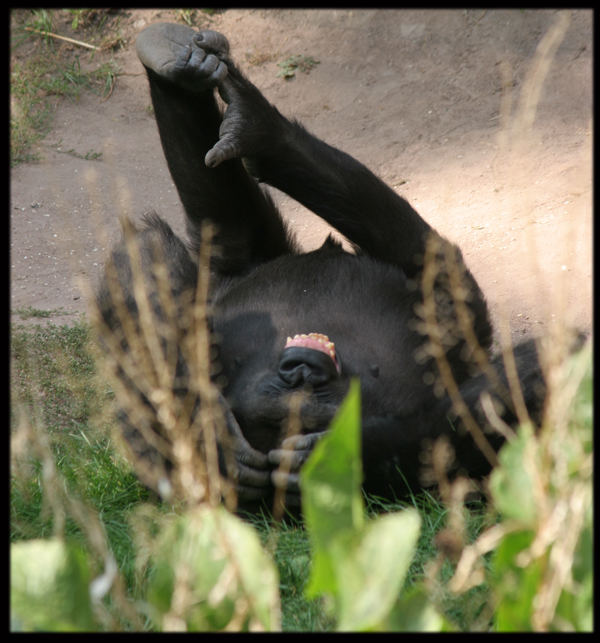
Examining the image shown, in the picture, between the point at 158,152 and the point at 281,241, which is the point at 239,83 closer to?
the point at 281,241

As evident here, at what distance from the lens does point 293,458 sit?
222 centimetres

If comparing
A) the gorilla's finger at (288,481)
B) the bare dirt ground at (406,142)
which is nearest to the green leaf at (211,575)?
the gorilla's finger at (288,481)

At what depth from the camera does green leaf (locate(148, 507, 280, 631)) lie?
1.28 m

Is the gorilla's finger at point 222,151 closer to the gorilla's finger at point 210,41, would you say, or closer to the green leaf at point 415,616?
the gorilla's finger at point 210,41

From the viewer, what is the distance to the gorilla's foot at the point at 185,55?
8.63 feet

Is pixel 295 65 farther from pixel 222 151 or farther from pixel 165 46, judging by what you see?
pixel 222 151

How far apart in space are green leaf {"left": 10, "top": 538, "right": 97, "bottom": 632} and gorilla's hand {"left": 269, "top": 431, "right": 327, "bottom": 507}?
95 cm

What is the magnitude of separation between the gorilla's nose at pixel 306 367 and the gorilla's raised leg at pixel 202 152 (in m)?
0.75

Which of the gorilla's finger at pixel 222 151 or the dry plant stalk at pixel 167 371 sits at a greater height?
the gorilla's finger at pixel 222 151

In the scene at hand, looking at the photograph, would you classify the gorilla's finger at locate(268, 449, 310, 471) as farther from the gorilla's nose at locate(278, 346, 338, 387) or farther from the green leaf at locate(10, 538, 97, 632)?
the green leaf at locate(10, 538, 97, 632)

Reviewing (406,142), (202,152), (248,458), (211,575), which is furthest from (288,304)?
(406,142)

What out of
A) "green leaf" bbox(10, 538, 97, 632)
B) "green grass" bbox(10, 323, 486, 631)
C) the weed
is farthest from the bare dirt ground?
"green leaf" bbox(10, 538, 97, 632)

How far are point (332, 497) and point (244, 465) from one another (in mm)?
1000

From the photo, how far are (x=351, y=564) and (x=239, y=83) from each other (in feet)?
6.00
